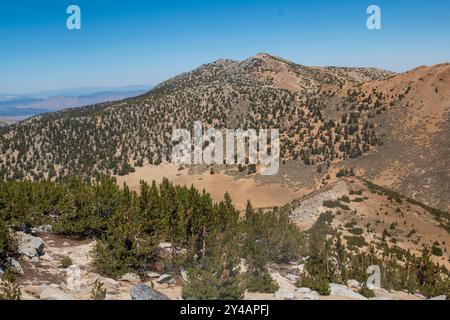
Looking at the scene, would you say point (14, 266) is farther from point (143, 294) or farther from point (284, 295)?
point (284, 295)

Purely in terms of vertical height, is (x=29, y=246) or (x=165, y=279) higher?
(x=29, y=246)

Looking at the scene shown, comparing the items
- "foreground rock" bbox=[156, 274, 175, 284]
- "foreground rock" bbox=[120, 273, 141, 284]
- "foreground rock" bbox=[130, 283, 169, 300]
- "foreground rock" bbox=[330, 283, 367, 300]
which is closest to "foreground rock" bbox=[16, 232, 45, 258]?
"foreground rock" bbox=[120, 273, 141, 284]

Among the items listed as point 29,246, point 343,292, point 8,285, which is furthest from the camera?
point 29,246

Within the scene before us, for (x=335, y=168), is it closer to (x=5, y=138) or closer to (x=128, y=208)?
(x=128, y=208)

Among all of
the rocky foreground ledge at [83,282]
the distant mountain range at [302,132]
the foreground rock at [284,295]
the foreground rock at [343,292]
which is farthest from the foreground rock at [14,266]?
the distant mountain range at [302,132]

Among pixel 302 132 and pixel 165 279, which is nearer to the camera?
pixel 165 279

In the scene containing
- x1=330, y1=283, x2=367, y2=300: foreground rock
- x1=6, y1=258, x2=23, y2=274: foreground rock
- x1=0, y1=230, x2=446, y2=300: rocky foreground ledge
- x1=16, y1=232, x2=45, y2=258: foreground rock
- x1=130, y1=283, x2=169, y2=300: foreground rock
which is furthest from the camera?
x1=16, y1=232, x2=45, y2=258: foreground rock

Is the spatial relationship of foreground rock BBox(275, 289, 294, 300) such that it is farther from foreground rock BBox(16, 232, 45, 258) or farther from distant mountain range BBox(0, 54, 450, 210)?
distant mountain range BBox(0, 54, 450, 210)

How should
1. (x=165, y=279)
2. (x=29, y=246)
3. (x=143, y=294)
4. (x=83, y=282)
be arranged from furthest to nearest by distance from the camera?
(x=29, y=246) → (x=165, y=279) → (x=83, y=282) → (x=143, y=294)

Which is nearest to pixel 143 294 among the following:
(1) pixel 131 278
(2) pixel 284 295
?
(1) pixel 131 278

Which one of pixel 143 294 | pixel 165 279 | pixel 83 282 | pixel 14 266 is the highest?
pixel 14 266
